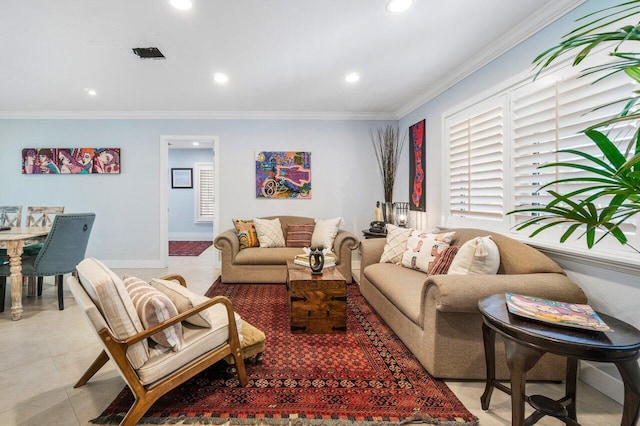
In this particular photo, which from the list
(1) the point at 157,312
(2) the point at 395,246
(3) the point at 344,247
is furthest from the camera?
(3) the point at 344,247

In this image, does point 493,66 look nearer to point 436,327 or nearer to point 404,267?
point 404,267

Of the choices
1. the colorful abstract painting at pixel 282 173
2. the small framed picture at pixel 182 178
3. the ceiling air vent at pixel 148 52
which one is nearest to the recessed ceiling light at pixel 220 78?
the ceiling air vent at pixel 148 52

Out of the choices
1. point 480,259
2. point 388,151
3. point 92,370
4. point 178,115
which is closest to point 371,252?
point 480,259

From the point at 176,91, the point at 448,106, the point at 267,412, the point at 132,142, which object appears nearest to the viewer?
the point at 267,412

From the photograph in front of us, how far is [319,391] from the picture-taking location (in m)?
1.78

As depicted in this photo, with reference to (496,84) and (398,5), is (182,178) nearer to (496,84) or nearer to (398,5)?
(398,5)

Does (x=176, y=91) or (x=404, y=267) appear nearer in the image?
(x=404, y=267)

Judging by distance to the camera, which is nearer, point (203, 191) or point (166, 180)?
point (166, 180)

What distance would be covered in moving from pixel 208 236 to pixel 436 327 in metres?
7.20

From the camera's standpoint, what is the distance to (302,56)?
2867 millimetres

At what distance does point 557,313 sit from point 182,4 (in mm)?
2899

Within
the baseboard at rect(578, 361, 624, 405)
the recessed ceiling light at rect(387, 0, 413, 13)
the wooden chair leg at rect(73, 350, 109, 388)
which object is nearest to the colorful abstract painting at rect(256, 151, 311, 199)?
the recessed ceiling light at rect(387, 0, 413, 13)

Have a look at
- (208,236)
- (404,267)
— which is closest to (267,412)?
(404,267)

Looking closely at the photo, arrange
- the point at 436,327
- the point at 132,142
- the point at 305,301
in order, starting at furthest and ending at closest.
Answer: the point at 132,142 → the point at 305,301 → the point at 436,327
